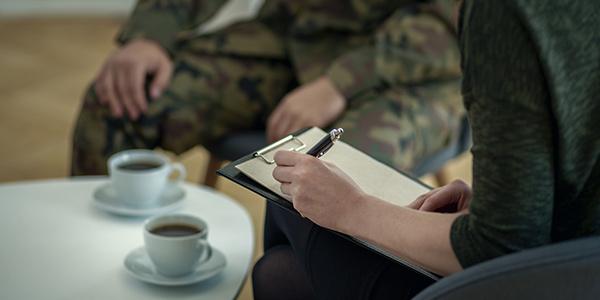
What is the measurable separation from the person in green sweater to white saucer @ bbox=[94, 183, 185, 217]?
1.55 ft

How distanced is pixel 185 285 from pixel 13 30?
267 cm

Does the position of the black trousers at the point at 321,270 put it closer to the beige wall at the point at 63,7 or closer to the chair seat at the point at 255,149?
the chair seat at the point at 255,149

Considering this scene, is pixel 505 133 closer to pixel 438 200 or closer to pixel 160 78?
pixel 438 200

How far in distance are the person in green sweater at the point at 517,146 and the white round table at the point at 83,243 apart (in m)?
0.31

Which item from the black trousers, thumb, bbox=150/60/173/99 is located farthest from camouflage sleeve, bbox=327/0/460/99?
the black trousers

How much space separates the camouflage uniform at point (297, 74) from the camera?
5.17ft

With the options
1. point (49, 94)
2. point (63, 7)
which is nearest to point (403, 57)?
point (49, 94)

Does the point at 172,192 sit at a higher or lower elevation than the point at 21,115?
higher

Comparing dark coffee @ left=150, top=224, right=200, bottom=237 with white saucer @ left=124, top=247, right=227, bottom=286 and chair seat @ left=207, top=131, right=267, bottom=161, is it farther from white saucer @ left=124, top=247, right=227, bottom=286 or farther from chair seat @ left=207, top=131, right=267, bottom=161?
chair seat @ left=207, top=131, right=267, bottom=161

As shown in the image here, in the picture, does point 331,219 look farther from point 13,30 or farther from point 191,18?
point 13,30

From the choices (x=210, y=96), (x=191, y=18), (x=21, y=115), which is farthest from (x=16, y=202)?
(x=21, y=115)

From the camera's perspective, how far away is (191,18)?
1.84m

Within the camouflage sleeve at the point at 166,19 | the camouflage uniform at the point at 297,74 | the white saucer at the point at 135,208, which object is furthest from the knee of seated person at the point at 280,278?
the camouflage sleeve at the point at 166,19

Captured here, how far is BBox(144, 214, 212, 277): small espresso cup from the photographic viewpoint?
1052 mm
